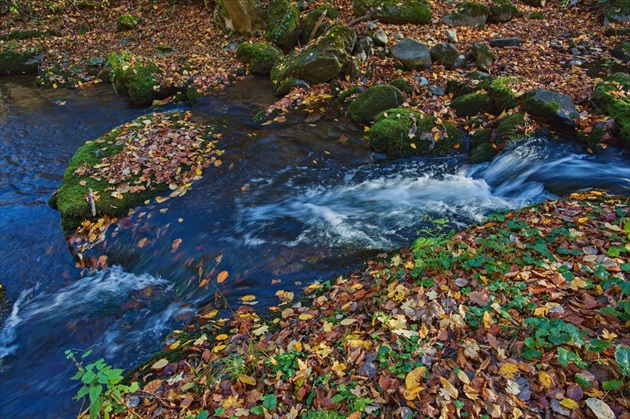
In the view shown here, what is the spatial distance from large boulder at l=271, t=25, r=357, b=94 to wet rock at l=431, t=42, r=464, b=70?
2264mm

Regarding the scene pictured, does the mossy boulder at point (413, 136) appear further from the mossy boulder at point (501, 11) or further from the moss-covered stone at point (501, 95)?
the mossy boulder at point (501, 11)

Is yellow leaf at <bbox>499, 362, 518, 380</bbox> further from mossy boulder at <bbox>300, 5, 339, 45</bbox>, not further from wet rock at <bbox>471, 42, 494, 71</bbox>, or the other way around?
mossy boulder at <bbox>300, 5, 339, 45</bbox>

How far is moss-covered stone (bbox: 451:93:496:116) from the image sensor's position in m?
8.63

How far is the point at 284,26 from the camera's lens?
510 inches

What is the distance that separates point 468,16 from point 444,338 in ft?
41.2

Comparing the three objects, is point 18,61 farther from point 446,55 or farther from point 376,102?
point 446,55

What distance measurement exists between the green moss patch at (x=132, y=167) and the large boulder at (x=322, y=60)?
10.8 feet

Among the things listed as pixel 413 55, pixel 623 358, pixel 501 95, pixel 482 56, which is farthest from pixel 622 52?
pixel 623 358

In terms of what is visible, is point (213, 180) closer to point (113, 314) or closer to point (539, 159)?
point (113, 314)

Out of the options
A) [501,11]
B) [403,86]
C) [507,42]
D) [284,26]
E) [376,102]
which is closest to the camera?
[376,102]

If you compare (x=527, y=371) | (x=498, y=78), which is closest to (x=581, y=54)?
(x=498, y=78)

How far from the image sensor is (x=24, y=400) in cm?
409

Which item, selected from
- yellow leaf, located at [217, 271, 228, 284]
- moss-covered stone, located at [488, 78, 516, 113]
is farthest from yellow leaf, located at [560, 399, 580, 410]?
moss-covered stone, located at [488, 78, 516, 113]

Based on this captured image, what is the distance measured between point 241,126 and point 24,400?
6754mm
